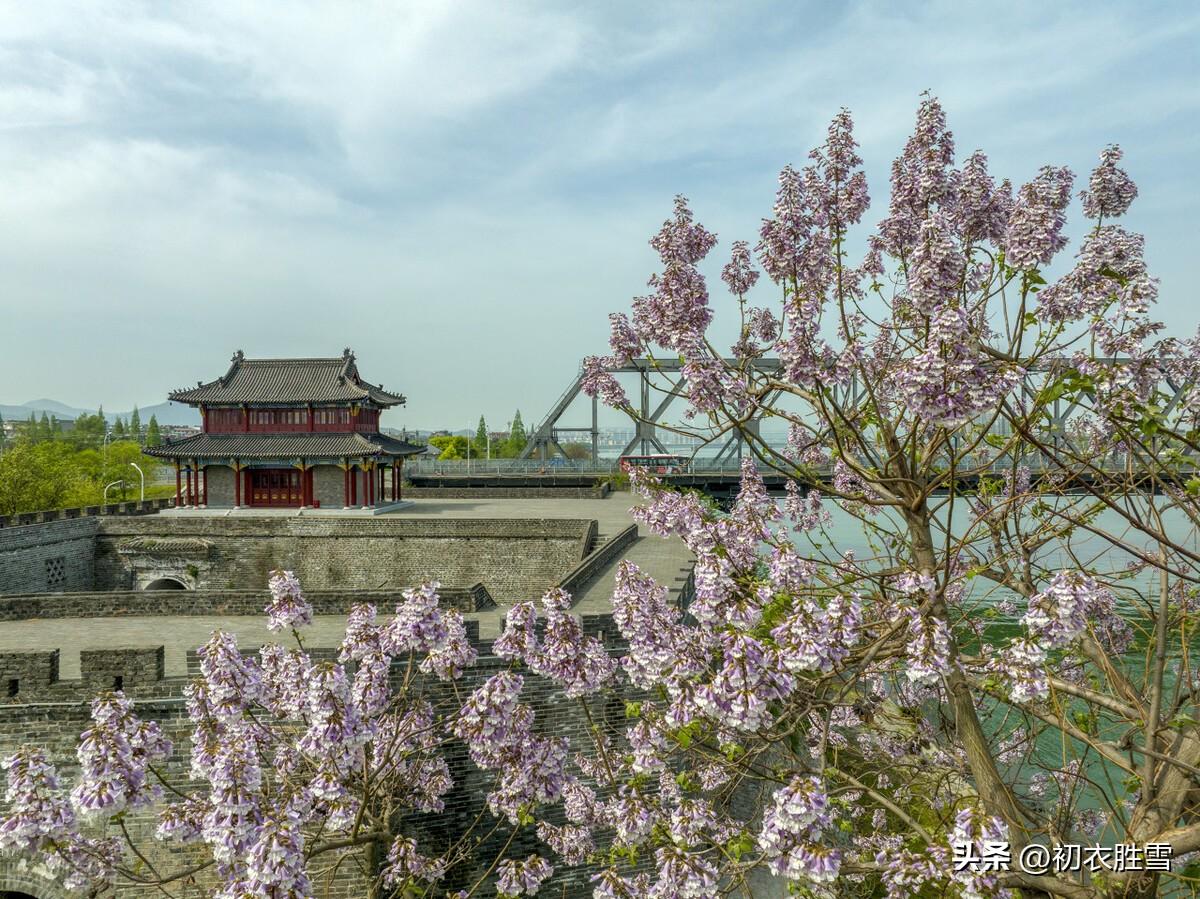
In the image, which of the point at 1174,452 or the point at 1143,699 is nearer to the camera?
the point at 1174,452

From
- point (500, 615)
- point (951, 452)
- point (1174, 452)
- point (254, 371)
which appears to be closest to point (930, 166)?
point (951, 452)

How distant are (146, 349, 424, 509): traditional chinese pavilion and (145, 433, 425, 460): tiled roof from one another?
0.05 meters

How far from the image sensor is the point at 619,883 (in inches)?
222

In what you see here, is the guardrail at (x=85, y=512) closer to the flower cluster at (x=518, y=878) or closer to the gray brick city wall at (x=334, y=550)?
the gray brick city wall at (x=334, y=550)

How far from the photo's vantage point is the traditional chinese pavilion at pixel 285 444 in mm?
36250

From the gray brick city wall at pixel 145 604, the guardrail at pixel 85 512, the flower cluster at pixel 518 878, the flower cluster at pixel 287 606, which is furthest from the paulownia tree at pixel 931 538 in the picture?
the guardrail at pixel 85 512

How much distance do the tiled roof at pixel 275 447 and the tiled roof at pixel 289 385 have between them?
1.81 m

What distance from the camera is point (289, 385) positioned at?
3791cm

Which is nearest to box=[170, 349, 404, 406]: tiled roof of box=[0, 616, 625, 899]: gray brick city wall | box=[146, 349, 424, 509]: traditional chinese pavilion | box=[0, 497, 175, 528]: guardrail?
box=[146, 349, 424, 509]: traditional chinese pavilion

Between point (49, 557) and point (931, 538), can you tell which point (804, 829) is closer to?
point (931, 538)

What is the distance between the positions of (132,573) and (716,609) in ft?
102

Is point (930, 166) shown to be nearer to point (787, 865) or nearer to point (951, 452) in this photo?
point (951, 452)

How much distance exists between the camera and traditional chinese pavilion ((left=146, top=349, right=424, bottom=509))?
36.2m

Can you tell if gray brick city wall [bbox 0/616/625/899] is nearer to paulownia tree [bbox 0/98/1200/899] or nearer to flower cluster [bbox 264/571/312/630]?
flower cluster [bbox 264/571/312/630]
